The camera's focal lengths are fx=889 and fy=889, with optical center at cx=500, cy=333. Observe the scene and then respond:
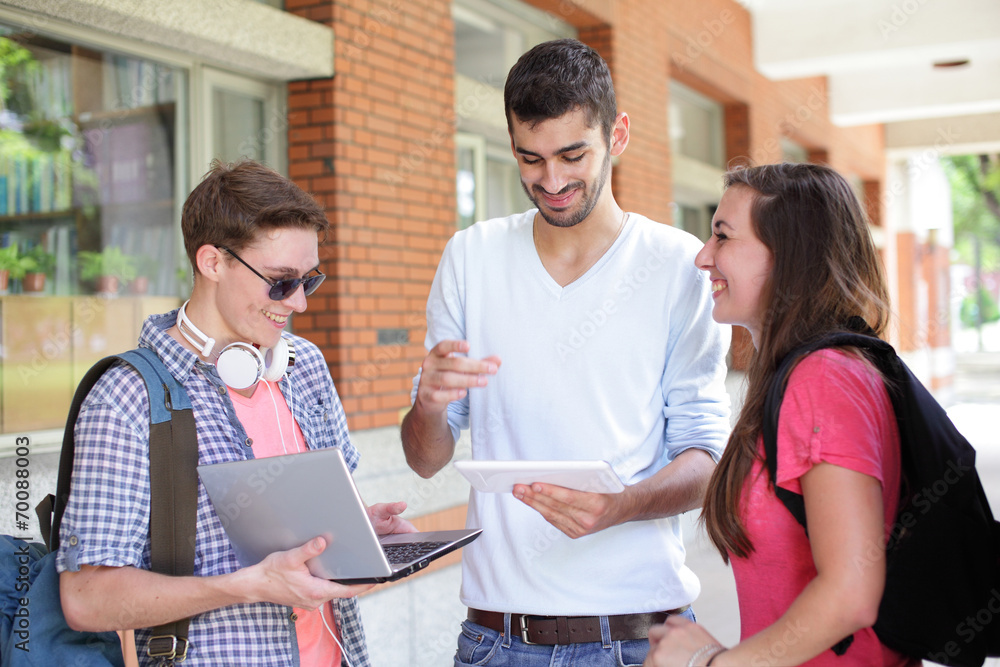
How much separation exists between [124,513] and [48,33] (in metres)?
2.81

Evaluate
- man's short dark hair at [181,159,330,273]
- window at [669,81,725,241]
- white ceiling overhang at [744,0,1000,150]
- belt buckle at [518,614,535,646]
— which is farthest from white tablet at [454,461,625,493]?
white ceiling overhang at [744,0,1000,150]

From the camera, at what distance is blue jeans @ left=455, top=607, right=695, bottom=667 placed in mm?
1990

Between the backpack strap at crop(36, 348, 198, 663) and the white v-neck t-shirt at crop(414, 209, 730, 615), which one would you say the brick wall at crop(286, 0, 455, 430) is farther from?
the backpack strap at crop(36, 348, 198, 663)

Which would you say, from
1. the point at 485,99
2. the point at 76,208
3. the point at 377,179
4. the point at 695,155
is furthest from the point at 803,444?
the point at 695,155

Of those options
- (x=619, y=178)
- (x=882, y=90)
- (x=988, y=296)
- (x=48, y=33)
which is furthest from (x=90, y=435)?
(x=988, y=296)

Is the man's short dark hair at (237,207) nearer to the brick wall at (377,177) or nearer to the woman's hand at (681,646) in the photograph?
the woman's hand at (681,646)

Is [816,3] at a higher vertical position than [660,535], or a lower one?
higher

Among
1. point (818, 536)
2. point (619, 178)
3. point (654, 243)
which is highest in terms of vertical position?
point (619, 178)

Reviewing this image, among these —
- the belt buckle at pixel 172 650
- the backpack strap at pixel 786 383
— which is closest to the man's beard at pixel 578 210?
the backpack strap at pixel 786 383

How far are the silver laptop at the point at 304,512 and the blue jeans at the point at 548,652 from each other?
0.37m

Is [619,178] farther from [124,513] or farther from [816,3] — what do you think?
[124,513]

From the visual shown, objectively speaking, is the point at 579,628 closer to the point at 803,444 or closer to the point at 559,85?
the point at 803,444

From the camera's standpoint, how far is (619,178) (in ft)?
23.6

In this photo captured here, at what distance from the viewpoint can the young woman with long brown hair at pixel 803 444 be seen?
1469 millimetres
